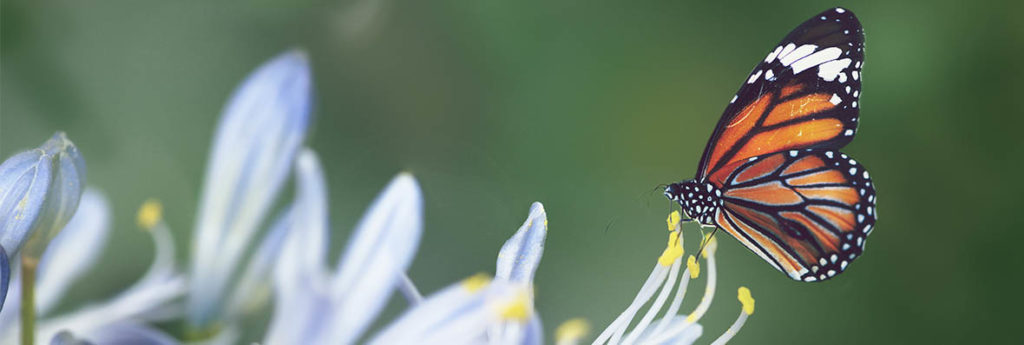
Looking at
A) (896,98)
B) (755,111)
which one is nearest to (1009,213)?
(896,98)

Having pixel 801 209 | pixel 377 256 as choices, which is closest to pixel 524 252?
pixel 377 256

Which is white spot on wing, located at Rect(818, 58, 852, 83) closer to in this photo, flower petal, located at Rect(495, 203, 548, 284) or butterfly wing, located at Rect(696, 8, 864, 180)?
butterfly wing, located at Rect(696, 8, 864, 180)

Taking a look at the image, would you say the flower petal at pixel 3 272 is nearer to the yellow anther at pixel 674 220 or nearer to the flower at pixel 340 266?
the flower at pixel 340 266

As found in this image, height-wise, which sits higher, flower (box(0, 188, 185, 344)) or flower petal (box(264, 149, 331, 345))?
flower (box(0, 188, 185, 344))

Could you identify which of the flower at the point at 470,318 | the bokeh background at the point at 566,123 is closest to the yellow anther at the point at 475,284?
the flower at the point at 470,318

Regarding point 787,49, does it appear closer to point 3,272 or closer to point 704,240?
point 704,240

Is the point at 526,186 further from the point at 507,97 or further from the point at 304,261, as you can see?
the point at 304,261

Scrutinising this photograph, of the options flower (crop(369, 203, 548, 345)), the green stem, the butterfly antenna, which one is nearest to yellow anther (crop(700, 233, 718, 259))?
the butterfly antenna
